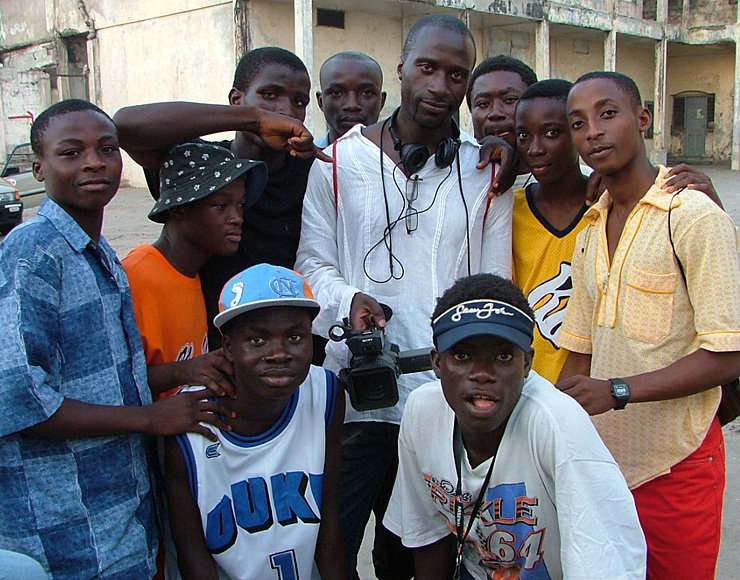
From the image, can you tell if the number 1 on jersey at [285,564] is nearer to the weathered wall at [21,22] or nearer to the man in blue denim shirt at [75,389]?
the man in blue denim shirt at [75,389]

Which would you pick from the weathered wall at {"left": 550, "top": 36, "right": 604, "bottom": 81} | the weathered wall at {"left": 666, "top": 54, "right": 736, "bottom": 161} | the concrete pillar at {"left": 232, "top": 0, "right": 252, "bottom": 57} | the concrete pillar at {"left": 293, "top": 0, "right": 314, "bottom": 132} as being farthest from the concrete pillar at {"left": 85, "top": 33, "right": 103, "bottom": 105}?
the weathered wall at {"left": 666, "top": 54, "right": 736, "bottom": 161}

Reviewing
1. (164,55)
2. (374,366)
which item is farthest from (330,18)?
(374,366)

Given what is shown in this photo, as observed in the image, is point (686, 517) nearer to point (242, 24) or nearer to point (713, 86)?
point (242, 24)

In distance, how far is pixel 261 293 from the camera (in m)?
2.09

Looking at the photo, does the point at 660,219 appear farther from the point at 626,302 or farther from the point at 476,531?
the point at 476,531

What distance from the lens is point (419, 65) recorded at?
2508 mm

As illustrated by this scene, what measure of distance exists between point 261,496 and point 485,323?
0.89 metres

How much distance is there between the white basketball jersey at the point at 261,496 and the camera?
2.12 metres

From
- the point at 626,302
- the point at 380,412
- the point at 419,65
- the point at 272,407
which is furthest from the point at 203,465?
the point at 419,65

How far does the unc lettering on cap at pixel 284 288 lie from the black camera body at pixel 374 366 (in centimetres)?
16

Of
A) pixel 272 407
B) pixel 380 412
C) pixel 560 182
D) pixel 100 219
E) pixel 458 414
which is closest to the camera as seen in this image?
pixel 458 414

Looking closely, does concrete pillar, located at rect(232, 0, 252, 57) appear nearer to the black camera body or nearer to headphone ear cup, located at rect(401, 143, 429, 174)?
headphone ear cup, located at rect(401, 143, 429, 174)

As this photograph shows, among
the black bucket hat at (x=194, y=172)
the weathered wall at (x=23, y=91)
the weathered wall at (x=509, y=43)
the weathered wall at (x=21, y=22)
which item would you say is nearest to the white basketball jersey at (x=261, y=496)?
the black bucket hat at (x=194, y=172)

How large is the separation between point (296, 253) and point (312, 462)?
0.84 metres
